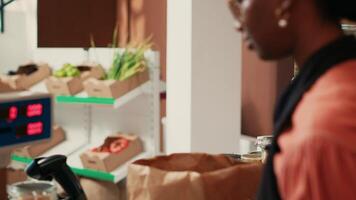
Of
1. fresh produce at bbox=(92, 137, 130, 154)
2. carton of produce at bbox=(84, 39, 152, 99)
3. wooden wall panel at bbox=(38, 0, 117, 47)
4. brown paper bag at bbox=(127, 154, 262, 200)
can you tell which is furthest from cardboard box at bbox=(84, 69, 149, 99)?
brown paper bag at bbox=(127, 154, 262, 200)

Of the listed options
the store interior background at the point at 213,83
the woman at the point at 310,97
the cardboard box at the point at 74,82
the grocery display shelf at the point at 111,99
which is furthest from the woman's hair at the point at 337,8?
the cardboard box at the point at 74,82

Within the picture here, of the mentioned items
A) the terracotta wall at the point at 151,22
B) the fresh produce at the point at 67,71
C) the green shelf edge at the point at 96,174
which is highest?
the terracotta wall at the point at 151,22

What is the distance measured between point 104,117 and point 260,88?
119cm

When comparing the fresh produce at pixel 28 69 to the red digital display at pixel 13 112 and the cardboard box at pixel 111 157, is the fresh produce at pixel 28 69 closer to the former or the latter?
the cardboard box at pixel 111 157

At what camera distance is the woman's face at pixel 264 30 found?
0.77m

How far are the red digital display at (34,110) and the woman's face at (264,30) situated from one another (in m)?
0.59

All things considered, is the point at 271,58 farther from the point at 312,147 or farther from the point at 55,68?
the point at 55,68

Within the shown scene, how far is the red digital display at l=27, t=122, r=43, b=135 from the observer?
49.0 inches

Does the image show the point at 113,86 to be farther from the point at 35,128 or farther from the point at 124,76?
the point at 35,128

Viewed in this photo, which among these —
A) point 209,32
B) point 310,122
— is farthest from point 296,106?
point 209,32

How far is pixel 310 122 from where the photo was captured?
0.70 metres

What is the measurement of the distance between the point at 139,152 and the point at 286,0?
3038 millimetres

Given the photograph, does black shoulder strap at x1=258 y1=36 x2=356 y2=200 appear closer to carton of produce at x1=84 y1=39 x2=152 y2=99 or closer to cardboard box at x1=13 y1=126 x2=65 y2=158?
carton of produce at x1=84 y1=39 x2=152 y2=99

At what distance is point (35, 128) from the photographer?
4.12 ft
